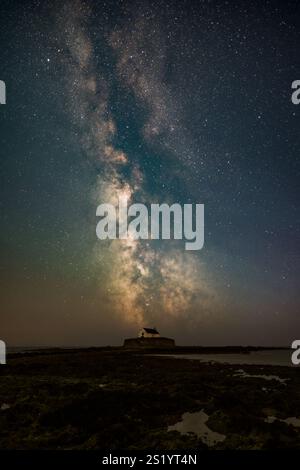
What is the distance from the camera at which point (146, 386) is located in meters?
18.9

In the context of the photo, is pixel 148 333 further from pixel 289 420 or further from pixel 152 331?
pixel 289 420

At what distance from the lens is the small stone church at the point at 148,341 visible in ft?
243

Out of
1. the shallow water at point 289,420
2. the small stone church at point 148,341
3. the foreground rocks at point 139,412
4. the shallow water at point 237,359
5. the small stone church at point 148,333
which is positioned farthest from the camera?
the small stone church at point 148,333

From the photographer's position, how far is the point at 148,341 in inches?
2945

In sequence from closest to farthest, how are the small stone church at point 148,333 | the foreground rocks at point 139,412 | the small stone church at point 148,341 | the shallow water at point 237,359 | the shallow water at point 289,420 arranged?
the foreground rocks at point 139,412 < the shallow water at point 289,420 < the shallow water at point 237,359 < the small stone church at point 148,341 < the small stone church at point 148,333

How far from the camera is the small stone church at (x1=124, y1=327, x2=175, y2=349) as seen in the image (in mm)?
73938

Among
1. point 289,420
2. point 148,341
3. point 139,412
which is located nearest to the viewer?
point 289,420

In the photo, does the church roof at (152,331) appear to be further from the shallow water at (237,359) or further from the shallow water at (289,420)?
the shallow water at (289,420)

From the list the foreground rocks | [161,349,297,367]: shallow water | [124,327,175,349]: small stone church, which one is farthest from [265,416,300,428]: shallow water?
[124,327,175,349]: small stone church

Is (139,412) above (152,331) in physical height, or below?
above

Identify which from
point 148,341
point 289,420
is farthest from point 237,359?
point 289,420

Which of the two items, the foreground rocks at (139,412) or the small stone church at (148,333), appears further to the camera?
the small stone church at (148,333)

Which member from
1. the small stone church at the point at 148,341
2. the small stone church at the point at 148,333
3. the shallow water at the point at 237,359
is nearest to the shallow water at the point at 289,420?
the shallow water at the point at 237,359

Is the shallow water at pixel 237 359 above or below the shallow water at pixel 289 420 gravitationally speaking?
below
